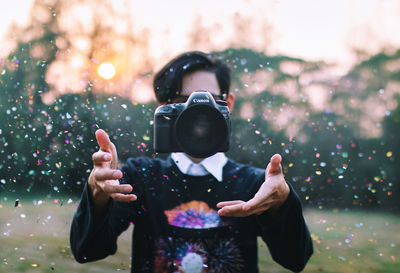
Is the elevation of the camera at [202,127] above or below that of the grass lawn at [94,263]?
above

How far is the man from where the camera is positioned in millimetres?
793

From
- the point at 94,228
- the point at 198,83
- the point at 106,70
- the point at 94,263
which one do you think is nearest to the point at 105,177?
the point at 94,228

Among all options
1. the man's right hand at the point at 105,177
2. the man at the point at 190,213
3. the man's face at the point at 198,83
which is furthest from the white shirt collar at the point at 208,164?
the man's right hand at the point at 105,177

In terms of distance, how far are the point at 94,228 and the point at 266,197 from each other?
1.26ft

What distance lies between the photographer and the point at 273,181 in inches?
28.5

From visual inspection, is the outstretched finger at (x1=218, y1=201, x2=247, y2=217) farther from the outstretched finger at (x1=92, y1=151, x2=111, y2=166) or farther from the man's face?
the man's face

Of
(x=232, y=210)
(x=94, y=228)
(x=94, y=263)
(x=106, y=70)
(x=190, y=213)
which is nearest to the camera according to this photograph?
(x=232, y=210)

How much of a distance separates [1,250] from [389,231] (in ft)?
17.8

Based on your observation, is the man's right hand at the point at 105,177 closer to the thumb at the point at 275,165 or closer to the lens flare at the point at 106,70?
the thumb at the point at 275,165

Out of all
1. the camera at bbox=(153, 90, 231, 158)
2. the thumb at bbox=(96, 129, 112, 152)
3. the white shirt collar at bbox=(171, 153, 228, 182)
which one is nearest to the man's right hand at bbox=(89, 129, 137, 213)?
the thumb at bbox=(96, 129, 112, 152)

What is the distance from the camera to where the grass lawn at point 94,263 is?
2.76m

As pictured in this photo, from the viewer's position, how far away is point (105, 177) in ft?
2.23

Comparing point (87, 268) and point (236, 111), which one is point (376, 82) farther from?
point (87, 268)

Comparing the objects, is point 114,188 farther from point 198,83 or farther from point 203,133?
point 198,83
